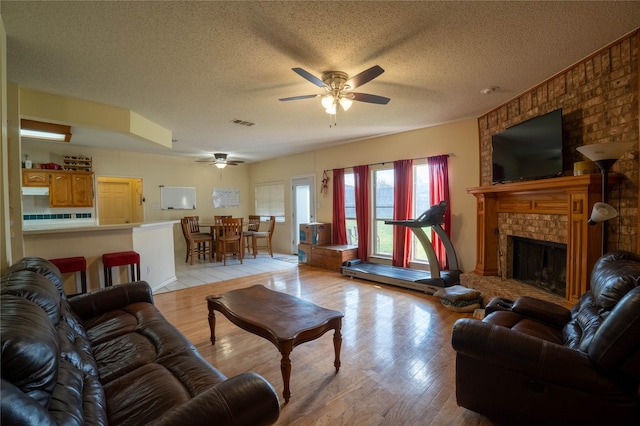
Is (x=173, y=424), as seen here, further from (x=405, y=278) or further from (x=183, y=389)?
(x=405, y=278)

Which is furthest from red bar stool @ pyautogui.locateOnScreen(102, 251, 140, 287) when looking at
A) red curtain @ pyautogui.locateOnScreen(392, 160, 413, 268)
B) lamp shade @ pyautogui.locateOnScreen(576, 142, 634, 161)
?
lamp shade @ pyautogui.locateOnScreen(576, 142, 634, 161)

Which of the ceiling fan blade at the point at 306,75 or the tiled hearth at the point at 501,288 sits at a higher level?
the ceiling fan blade at the point at 306,75

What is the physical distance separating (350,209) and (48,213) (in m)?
6.02

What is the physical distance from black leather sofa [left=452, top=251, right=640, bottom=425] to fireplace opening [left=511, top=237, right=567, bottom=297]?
50.3 inches

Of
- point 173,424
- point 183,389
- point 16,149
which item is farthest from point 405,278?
point 16,149

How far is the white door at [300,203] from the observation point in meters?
6.99

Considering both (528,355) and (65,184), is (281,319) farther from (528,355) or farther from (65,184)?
(65,184)

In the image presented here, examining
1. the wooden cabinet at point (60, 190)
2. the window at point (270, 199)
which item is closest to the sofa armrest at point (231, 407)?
the wooden cabinet at point (60, 190)

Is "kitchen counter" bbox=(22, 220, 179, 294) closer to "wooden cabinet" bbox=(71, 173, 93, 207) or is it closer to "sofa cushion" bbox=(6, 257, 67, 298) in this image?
"sofa cushion" bbox=(6, 257, 67, 298)

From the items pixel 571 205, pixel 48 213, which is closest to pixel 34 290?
pixel 571 205

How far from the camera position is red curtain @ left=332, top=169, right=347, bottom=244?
6091 millimetres

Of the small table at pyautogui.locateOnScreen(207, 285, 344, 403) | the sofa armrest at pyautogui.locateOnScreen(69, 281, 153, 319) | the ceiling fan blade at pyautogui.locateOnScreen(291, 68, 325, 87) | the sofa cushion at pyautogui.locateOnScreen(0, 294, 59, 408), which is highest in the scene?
the ceiling fan blade at pyautogui.locateOnScreen(291, 68, 325, 87)

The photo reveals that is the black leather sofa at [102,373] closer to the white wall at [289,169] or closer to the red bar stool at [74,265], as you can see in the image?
the red bar stool at [74,265]

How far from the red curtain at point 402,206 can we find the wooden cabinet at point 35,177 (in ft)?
21.4
